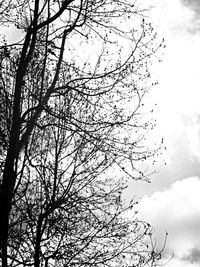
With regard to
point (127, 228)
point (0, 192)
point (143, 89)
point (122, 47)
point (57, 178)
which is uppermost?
point (122, 47)

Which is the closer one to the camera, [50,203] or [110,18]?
[110,18]

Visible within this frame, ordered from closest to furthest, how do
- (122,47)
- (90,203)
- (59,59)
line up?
(59,59) < (122,47) < (90,203)

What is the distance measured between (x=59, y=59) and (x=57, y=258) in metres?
6.21

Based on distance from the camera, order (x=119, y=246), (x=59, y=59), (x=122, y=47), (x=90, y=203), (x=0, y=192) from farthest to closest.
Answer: (x=119, y=246)
(x=90, y=203)
(x=122, y=47)
(x=59, y=59)
(x=0, y=192)

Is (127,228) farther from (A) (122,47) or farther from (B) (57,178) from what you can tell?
(A) (122,47)

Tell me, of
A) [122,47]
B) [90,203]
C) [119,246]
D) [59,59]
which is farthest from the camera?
[119,246]

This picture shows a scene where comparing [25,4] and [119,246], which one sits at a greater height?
[25,4]

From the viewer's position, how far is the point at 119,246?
1084 cm

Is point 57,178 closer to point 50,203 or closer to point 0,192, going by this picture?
point 50,203

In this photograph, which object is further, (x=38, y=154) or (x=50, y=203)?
(x=38, y=154)

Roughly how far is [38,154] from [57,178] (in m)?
0.98

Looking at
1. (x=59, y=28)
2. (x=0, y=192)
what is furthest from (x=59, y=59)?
(x=0, y=192)

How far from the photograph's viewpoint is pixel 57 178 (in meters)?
11.2

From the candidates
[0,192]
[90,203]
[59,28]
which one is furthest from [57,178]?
[59,28]
